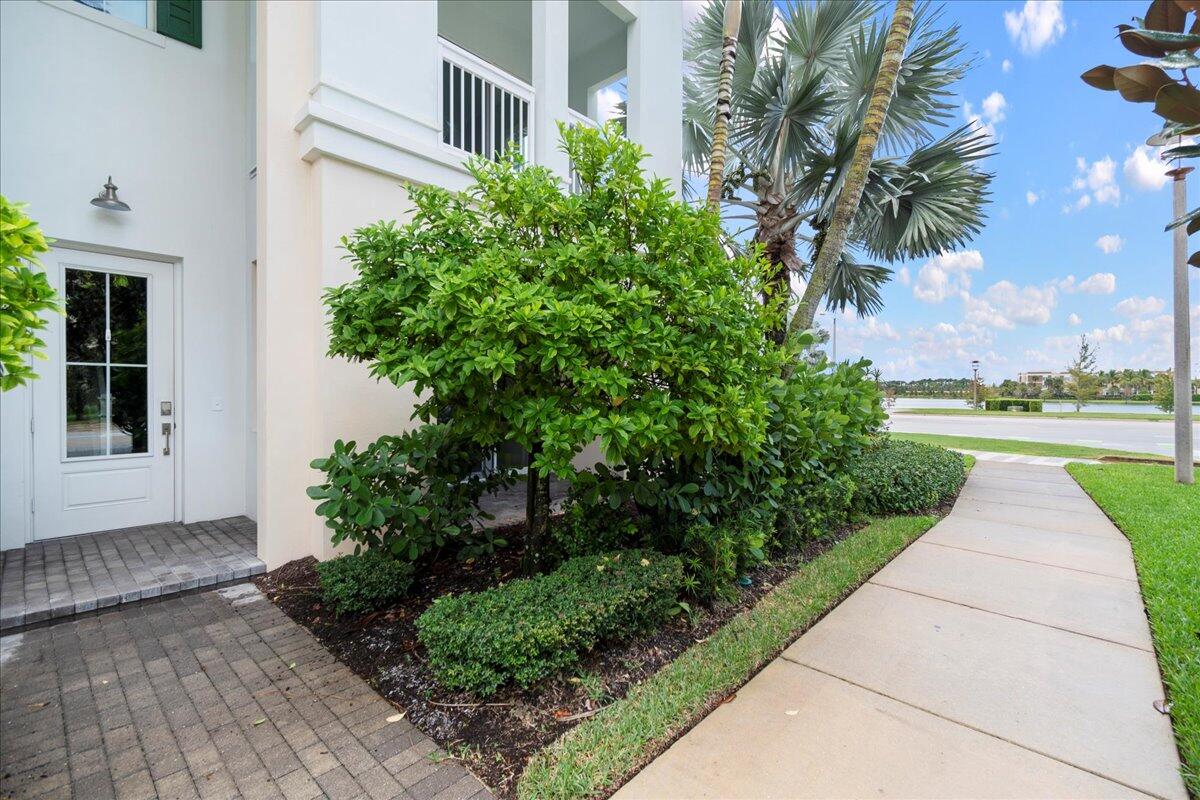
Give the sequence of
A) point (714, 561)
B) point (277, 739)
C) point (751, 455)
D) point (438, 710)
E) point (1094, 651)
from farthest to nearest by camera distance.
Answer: point (714, 561) → point (751, 455) → point (1094, 651) → point (438, 710) → point (277, 739)

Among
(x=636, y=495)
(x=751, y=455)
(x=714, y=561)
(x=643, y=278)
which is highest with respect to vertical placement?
(x=643, y=278)

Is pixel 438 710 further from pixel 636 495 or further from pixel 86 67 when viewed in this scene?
pixel 86 67

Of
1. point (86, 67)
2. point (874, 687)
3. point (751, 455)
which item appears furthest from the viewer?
point (86, 67)

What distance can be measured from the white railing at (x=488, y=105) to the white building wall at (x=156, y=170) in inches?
88.4

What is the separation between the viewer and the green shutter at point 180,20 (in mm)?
4965

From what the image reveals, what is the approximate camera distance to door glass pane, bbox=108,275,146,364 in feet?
15.8

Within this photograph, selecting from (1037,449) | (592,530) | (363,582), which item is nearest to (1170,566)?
(592,530)

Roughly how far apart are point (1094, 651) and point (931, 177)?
7572 millimetres

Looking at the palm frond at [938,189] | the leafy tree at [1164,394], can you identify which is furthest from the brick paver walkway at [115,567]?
the leafy tree at [1164,394]

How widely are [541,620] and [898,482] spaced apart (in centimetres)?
474

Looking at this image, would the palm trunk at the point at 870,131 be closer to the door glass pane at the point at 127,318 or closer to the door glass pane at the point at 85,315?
→ the door glass pane at the point at 127,318

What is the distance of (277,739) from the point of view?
7.22 ft

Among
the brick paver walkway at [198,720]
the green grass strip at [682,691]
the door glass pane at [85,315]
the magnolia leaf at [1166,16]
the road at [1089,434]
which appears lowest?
the brick paver walkway at [198,720]

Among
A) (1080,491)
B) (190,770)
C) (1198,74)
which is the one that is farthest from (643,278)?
(1080,491)
